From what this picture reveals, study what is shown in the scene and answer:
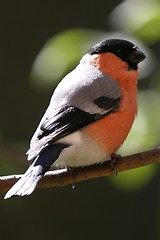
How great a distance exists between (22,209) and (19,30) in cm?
78

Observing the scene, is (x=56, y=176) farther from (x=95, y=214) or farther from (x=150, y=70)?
(x=95, y=214)

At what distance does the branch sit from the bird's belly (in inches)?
0.7

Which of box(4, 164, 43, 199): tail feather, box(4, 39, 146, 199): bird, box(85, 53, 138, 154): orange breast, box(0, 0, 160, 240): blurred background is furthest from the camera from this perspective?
box(0, 0, 160, 240): blurred background

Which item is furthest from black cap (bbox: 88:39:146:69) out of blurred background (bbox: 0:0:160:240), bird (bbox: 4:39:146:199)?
blurred background (bbox: 0:0:160:240)

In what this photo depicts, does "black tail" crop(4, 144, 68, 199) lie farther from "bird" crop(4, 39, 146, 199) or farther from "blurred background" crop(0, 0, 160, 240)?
"blurred background" crop(0, 0, 160, 240)

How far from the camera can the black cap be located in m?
1.90

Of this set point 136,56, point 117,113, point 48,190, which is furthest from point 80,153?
point 48,190

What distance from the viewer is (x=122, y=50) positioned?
1.92 m

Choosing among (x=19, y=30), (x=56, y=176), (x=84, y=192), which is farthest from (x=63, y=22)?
(x=56, y=176)

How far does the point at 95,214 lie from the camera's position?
9.77 feet

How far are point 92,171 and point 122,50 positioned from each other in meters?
0.42

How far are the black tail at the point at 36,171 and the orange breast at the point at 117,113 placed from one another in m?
0.13

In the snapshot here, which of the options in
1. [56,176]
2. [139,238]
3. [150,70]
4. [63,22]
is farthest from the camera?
[63,22]

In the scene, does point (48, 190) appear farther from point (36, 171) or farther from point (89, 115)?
point (36, 171)
